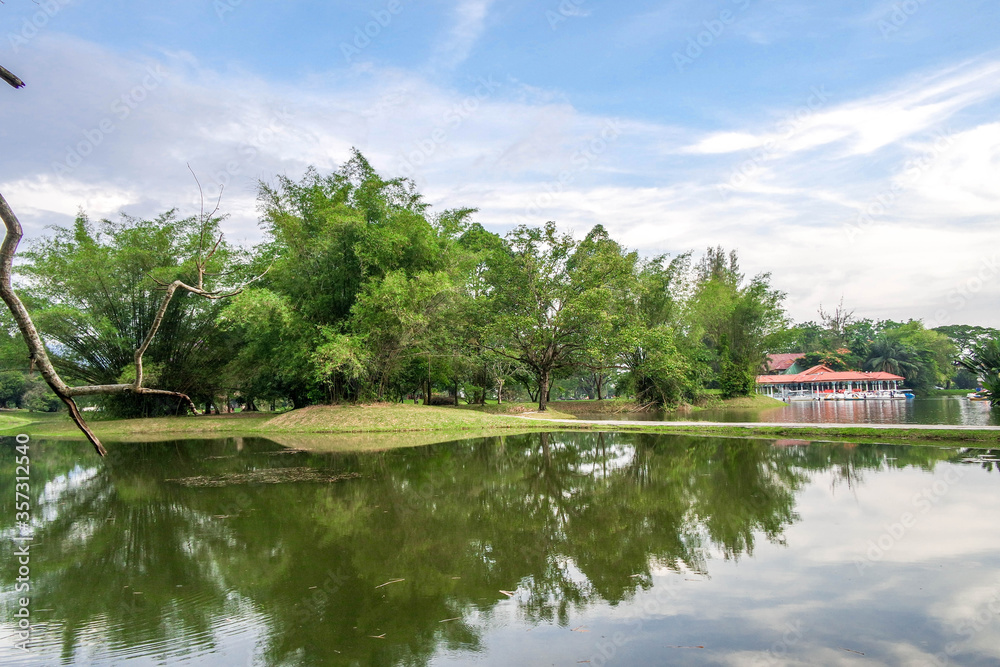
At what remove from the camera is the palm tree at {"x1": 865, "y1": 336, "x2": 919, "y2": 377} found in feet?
197

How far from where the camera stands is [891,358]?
60.8 metres

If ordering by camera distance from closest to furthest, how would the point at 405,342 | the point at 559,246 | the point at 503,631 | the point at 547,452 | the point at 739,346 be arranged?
the point at 503,631 → the point at 547,452 → the point at 405,342 → the point at 559,246 → the point at 739,346

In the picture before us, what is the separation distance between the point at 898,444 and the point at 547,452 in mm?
8395

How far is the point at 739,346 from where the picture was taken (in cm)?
4112

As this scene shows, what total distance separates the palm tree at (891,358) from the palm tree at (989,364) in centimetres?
4244

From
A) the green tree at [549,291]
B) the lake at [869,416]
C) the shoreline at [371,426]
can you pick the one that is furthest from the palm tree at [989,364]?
the green tree at [549,291]

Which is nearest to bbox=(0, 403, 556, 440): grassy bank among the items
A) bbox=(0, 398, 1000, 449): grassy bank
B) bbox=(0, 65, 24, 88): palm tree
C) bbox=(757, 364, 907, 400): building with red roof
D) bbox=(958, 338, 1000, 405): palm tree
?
bbox=(0, 398, 1000, 449): grassy bank

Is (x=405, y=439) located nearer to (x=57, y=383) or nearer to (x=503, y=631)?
(x=503, y=631)

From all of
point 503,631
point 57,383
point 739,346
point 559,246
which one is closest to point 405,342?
point 559,246

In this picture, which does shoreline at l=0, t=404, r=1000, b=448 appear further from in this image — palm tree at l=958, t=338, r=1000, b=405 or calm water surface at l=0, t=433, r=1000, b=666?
palm tree at l=958, t=338, r=1000, b=405

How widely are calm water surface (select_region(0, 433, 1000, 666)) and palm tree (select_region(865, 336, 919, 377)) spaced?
195 ft

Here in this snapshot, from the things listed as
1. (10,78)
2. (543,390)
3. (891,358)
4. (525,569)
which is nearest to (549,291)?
(543,390)

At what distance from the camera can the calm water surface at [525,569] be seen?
13.1 feet

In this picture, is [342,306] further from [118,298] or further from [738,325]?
[738,325]
